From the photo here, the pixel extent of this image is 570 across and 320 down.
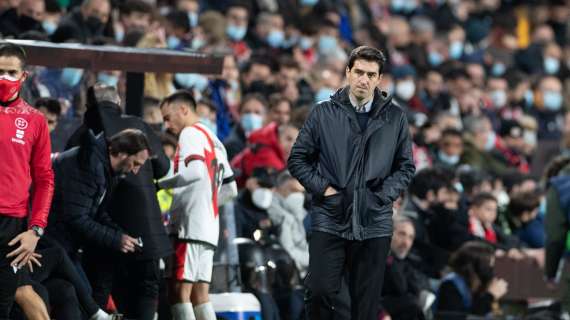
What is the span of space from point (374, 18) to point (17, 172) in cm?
1521

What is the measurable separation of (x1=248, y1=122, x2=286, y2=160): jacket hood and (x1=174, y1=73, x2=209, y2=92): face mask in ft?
2.48

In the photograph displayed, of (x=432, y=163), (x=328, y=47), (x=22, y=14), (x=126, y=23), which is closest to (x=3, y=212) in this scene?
(x=22, y=14)

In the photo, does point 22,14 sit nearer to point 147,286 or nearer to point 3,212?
point 147,286

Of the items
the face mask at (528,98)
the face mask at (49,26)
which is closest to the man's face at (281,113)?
the face mask at (49,26)

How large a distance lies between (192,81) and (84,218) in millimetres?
4415

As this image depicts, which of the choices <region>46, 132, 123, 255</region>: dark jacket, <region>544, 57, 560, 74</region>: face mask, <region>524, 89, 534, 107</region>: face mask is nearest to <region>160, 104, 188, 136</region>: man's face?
<region>46, 132, 123, 255</region>: dark jacket

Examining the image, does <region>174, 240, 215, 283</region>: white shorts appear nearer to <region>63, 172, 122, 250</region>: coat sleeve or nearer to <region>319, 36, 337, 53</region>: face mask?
<region>63, 172, 122, 250</region>: coat sleeve

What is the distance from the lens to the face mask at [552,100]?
76.9 ft

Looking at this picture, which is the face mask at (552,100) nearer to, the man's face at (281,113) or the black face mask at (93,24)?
the man's face at (281,113)

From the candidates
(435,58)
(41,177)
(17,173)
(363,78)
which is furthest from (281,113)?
(435,58)

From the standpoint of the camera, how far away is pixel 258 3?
20.0 metres

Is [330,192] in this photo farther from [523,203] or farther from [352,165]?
[523,203]

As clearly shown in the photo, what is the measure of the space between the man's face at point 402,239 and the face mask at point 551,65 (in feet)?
40.5

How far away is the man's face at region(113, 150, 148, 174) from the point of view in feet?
33.1
